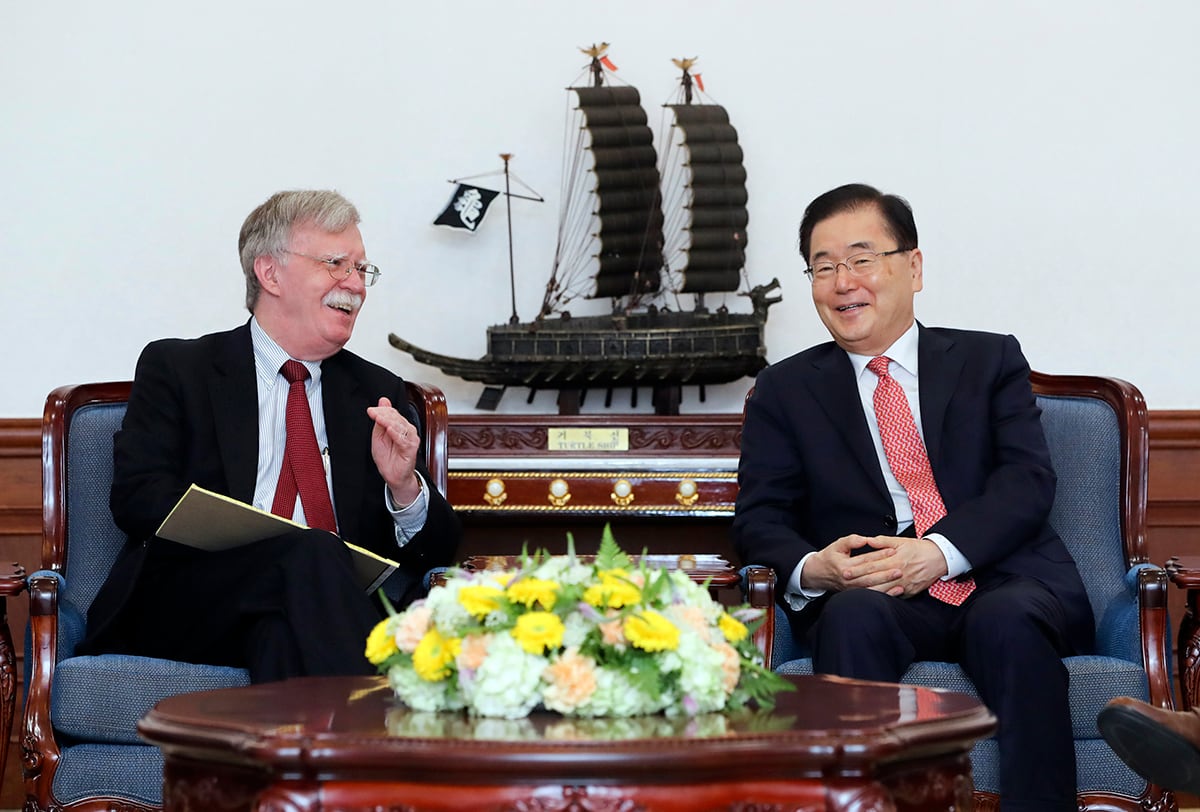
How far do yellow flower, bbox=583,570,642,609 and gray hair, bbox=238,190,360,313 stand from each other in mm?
1595

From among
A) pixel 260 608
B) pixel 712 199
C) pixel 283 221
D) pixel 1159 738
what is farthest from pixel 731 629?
pixel 712 199

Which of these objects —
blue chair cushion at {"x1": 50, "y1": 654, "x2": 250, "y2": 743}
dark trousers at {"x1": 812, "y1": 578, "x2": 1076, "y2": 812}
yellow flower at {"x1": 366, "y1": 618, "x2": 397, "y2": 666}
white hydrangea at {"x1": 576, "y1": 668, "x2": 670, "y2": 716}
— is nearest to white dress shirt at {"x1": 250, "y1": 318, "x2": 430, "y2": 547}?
blue chair cushion at {"x1": 50, "y1": 654, "x2": 250, "y2": 743}

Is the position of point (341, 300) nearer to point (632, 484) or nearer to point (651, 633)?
point (632, 484)

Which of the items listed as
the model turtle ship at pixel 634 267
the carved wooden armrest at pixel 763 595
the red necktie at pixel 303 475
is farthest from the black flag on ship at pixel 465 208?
the carved wooden armrest at pixel 763 595

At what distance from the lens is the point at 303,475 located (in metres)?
2.94

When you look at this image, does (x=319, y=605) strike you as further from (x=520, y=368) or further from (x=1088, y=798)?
(x=520, y=368)

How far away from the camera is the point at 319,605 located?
248cm

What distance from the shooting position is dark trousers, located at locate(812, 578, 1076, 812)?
7.92ft

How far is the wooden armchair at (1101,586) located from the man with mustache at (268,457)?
77 centimetres

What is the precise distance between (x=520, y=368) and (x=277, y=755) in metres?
2.71

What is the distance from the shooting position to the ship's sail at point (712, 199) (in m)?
4.21

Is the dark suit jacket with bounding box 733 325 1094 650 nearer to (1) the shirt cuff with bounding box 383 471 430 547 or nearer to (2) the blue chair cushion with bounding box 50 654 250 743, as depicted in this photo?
(1) the shirt cuff with bounding box 383 471 430 547

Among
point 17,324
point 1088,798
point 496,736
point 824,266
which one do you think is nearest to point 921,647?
point 1088,798

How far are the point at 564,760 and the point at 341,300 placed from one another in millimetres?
1725
